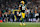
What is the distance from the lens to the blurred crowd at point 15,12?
3.50 metres

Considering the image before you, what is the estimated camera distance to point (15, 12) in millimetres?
3586

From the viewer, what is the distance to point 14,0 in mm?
3590

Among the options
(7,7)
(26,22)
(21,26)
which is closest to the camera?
(21,26)

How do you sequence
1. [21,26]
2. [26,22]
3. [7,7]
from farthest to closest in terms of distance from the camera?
[7,7], [26,22], [21,26]

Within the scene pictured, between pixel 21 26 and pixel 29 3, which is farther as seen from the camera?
pixel 29 3

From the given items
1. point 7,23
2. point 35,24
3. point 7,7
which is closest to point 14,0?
point 7,7

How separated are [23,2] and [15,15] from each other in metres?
0.83

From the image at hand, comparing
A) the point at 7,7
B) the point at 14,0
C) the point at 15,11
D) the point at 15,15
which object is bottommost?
the point at 15,15

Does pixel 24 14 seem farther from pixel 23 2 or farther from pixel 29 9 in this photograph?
pixel 23 2

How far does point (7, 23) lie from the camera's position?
3449 mm

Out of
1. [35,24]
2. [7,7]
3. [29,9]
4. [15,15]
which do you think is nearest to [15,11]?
[15,15]

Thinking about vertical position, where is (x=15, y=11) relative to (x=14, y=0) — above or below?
below

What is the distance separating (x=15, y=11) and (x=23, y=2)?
0.67 metres

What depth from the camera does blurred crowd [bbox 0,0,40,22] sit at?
3.50 m
